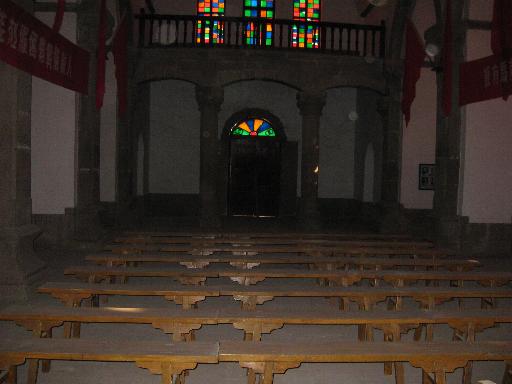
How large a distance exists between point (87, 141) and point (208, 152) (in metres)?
4.34

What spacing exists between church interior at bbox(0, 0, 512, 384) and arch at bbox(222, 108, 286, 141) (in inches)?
2.1

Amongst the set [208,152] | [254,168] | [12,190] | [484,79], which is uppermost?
[484,79]

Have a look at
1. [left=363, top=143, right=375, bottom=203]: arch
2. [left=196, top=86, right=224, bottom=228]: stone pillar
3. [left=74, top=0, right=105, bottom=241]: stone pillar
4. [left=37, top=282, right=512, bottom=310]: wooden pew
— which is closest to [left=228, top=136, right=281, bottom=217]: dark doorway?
[left=363, top=143, right=375, bottom=203]: arch

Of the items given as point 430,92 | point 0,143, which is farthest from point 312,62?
point 0,143

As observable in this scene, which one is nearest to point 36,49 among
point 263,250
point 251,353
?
point 263,250

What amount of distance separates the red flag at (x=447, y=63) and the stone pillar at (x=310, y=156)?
15.8 feet

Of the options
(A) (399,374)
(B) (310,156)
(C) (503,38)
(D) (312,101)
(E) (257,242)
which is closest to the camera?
(A) (399,374)

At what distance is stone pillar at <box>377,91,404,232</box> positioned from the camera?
42.4ft

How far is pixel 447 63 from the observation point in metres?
8.75

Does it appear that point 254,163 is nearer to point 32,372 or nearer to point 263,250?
point 263,250

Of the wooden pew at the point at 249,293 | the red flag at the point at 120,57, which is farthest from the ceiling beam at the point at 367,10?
the wooden pew at the point at 249,293

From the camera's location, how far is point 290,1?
642 inches

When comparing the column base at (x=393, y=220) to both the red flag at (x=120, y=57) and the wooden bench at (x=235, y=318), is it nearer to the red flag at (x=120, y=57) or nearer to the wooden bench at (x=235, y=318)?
the red flag at (x=120, y=57)

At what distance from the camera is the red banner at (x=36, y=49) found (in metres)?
5.07
